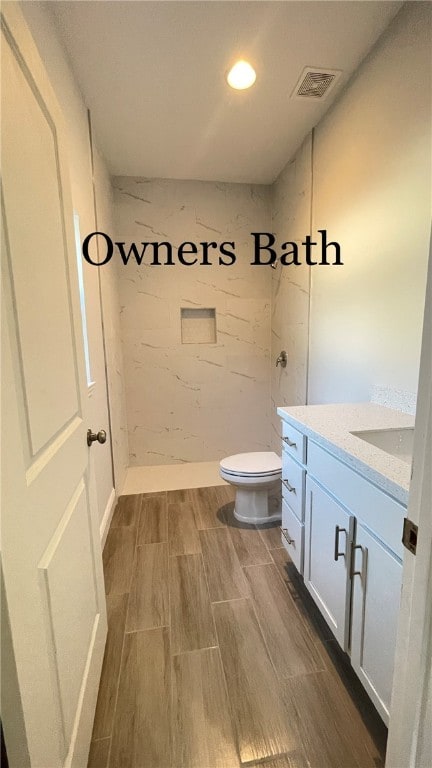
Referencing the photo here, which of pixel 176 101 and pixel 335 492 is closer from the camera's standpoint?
pixel 335 492

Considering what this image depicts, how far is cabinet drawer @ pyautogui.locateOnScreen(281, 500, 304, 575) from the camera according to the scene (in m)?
1.58

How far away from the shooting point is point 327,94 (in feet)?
6.08

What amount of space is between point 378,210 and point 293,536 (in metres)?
1.66

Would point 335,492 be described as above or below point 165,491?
above

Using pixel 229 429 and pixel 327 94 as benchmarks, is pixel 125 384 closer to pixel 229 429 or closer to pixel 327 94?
pixel 229 429

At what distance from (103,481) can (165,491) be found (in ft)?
2.44

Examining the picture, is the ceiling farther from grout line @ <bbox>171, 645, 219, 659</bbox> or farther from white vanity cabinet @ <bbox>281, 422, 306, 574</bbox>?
grout line @ <bbox>171, 645, 219, 659</bbox>

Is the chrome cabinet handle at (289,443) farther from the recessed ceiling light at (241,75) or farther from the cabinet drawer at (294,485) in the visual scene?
the recessed ceiling light at (241,75)

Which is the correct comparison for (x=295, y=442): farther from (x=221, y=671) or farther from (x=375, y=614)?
(x=221, y=671)

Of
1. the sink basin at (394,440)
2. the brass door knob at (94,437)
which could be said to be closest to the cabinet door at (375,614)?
the sink basin at (394,440)

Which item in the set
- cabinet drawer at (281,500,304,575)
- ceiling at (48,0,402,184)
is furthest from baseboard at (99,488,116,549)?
ceiling at (48,0,402,184)

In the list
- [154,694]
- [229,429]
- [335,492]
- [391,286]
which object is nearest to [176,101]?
[391,286]

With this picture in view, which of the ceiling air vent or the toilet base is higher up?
the ceiling air vent

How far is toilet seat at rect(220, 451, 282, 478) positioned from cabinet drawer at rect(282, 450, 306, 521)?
355 mm
